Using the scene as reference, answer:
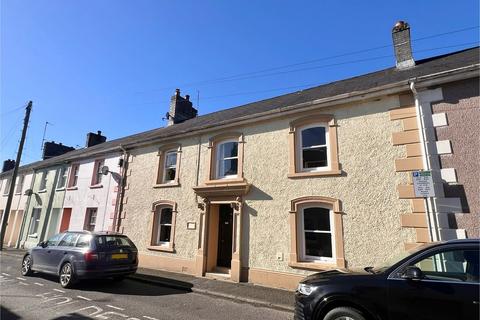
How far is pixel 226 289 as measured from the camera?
850cm

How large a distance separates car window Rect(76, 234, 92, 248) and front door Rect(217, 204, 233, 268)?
179 inches

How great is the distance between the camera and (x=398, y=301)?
3.73 m

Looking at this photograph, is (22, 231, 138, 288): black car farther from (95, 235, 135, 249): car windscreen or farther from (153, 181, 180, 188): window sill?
(153, 181, 180, 188): window sill

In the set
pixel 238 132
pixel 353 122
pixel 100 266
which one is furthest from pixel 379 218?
pixel 100 266

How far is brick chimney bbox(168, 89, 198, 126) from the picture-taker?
18.0 m

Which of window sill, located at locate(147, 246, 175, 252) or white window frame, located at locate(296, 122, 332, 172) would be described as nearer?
white window frame, located at locate(296, 122, 332, 172)

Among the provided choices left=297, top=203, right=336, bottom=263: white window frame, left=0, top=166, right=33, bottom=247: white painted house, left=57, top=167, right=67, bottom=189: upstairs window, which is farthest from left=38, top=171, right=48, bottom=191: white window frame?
left=297, top=203, right=336, bottom=263: white window frame

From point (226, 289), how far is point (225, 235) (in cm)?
276

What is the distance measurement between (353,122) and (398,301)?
596 cm

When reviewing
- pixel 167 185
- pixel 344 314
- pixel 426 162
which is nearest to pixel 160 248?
pixel 167 185

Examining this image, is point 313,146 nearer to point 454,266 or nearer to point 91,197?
point 454,266

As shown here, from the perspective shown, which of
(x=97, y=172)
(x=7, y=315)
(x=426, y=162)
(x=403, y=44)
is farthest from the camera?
(x=97, y=172)

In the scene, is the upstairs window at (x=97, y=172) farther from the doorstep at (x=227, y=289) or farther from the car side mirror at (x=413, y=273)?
the car side mirror at (x=413, y=273)

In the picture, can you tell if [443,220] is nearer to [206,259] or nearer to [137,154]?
[206,259]
